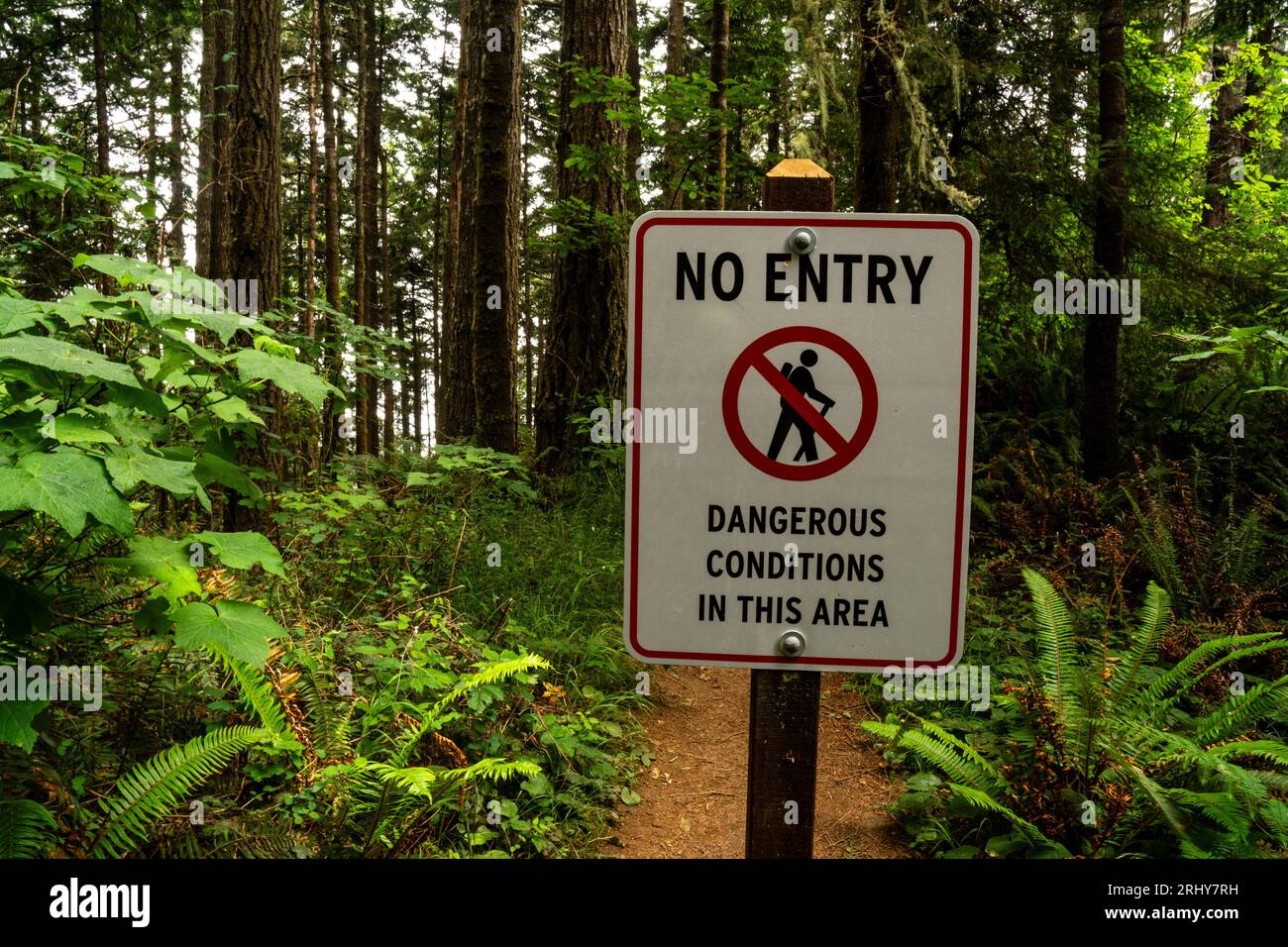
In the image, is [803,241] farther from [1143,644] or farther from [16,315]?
[1143,644]

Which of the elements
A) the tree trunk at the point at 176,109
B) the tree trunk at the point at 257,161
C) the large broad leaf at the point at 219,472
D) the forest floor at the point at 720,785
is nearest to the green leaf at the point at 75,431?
the large broad leaf at the point at 219,472

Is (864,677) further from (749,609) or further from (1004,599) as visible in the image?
(749,609)

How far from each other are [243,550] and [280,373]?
2.34 ft

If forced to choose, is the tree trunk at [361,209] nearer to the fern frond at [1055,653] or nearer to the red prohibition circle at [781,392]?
the fern frond at [1055,653]

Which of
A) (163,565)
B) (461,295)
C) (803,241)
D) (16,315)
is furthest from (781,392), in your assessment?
(461,295)

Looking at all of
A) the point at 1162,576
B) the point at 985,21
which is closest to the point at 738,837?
the point at 1162,576

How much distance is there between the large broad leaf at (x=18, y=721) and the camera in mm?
2201

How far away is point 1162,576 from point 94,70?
22.0 meters

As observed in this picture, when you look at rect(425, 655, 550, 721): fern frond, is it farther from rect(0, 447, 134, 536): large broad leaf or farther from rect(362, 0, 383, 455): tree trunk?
rect(362, 0, 383, 455): tree trunk

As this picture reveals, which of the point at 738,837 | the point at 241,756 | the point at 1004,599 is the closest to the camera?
the point at 241,756

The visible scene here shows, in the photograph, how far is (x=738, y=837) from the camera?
3865mm

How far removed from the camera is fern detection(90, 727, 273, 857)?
2.75 meters

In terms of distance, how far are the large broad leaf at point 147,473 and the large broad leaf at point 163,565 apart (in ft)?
0.90

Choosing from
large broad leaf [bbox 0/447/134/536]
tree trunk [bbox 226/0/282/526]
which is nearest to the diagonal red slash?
large broad leaf [bbox 0/447/134/536]
